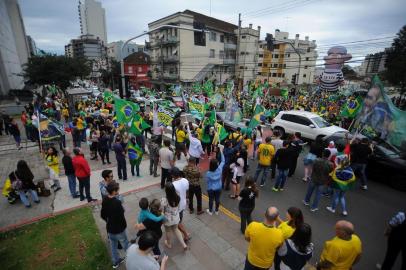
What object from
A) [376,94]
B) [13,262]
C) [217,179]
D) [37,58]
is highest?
[37,58]

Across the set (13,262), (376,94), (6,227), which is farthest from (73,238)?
(376,94)

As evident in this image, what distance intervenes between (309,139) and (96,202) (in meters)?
11.5

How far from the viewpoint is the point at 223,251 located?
5.08 metres

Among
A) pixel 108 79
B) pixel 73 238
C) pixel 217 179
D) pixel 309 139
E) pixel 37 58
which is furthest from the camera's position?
pixel 108 79

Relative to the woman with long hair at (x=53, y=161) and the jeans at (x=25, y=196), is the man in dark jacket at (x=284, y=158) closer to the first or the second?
the woman with long hair at (x=53, y=161)

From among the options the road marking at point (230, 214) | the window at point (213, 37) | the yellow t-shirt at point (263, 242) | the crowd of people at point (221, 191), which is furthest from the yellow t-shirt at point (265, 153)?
the window at point (213, 37)

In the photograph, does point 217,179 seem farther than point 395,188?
No

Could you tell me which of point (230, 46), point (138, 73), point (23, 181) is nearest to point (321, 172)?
point (23, 181)

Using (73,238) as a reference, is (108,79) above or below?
above

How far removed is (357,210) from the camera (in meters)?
6.90

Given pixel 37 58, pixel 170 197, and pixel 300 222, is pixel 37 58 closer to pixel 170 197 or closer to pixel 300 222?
pixel 170 197

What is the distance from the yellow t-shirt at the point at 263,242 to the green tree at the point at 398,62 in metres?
31.6

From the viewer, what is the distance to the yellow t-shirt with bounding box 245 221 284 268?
3.28 m

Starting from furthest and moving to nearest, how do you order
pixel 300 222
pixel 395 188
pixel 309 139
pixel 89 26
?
pixel 89 26, pixel 309 139, pixel 395 188, pixel 300 222
